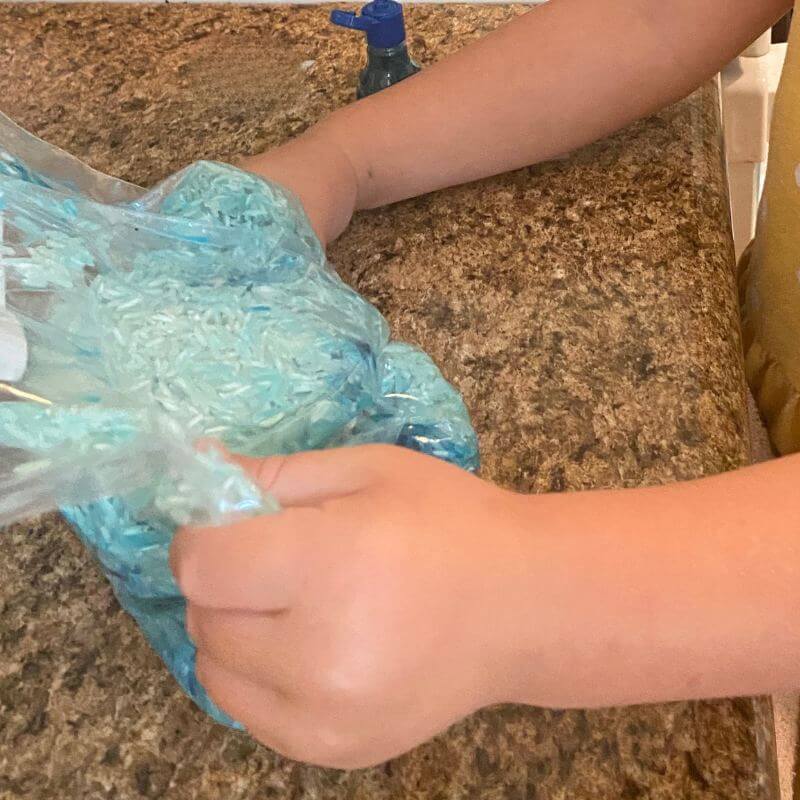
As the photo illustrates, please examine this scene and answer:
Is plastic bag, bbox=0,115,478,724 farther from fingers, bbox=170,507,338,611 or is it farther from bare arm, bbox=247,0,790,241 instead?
bare arm, bbox=247,0,790,241

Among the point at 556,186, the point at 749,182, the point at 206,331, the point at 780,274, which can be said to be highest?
the point at 206,331

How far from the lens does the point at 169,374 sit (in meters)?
0.37

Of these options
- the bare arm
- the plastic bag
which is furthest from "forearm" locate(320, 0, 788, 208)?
the plastic bag

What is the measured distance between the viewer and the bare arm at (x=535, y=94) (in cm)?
63

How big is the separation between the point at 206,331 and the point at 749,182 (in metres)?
0.81

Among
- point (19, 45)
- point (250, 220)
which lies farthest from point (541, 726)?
point (19, 45)

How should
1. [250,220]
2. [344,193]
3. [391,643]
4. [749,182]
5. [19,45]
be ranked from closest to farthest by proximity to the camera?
[391,643] → [250,220] → [344,193] → [19,45] → [749,182]

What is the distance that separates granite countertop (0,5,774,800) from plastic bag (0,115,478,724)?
48mm

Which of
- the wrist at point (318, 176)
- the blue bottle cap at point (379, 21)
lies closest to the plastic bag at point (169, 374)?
the wrist at point (318, 176)

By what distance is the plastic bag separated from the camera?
34 cm

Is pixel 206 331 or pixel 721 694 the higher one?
pixel 206 331

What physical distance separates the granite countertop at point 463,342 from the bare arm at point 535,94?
23mm

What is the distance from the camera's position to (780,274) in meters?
0.67

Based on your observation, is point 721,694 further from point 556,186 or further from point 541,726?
point 556,186
